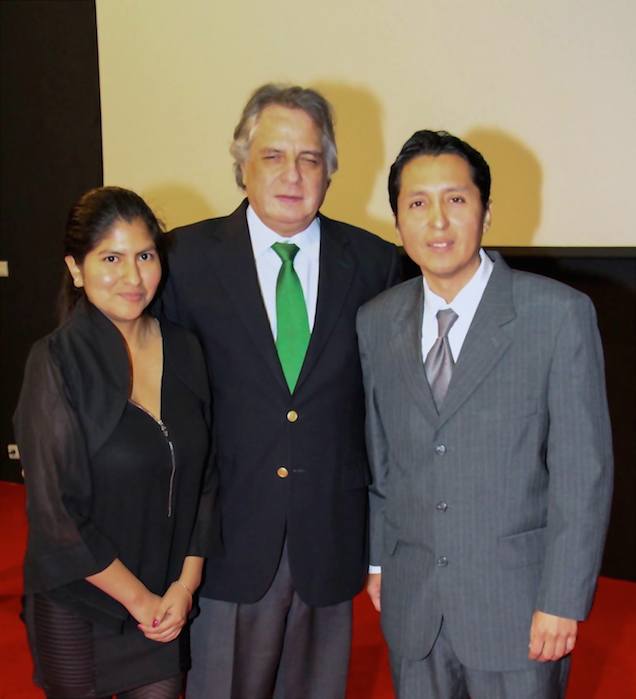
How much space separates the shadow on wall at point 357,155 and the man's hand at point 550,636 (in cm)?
249

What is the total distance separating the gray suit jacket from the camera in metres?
1.60

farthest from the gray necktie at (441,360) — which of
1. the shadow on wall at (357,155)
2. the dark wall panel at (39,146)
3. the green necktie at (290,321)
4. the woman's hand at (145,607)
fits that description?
the dark wall panel at (39,146)

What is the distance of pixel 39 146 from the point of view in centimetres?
495

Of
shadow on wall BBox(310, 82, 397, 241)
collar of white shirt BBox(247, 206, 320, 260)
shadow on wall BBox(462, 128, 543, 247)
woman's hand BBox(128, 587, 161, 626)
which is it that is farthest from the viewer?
shadow on wall BBox(310, 82, 397, 241)

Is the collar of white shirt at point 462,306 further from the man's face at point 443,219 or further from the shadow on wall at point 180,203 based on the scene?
the shadow on wall at point 180,203

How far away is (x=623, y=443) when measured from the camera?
3.62 m

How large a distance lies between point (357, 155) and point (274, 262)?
77.0 inches

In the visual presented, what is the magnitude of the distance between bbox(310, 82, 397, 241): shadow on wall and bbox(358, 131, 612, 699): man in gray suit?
2101mm

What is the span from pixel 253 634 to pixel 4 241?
3.74 meters

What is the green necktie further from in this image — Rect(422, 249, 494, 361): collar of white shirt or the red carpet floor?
the red carpet floor

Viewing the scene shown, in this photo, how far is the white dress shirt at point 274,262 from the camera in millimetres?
2068

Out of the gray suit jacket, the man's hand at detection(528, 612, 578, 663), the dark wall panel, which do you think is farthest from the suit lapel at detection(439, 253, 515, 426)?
the dark wall panel

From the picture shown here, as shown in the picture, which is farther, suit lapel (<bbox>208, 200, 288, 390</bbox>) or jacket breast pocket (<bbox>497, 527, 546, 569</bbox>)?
suit lapel (<bbox>208, 200, 288, 390</bbox>)

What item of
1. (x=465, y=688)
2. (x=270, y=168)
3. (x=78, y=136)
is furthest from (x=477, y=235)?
(x=78, y=136)
